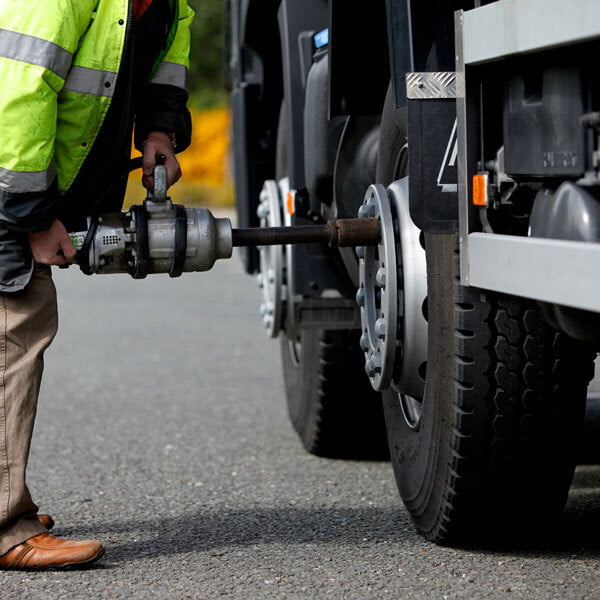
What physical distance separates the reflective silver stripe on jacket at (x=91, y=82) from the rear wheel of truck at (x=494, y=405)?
0.69 meters

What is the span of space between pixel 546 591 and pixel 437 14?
1.30m

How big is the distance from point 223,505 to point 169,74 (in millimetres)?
1321

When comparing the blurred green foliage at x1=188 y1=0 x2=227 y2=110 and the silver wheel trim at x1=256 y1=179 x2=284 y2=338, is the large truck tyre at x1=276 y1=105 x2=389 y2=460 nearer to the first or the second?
the silver wheel trim at x1=256 y1=179 x2=284 y2=338

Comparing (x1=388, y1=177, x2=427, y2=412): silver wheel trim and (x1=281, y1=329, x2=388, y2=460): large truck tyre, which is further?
(x1=281, y1=329, x2=388, y2=460): large truck tyre

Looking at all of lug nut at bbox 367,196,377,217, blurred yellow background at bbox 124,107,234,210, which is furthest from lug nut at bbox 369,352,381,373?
blurred yellow background at bbox 124,107,234,210

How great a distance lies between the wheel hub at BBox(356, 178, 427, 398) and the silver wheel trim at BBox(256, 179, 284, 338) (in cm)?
114

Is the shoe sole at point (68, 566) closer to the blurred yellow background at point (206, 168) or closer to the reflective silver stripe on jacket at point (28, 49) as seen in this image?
the reflective silver stripe on jacket at point (28, 49)

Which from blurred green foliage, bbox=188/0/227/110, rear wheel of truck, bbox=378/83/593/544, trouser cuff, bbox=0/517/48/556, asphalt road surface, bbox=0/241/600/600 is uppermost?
blurred green foliage, bbox=188/0/227/110

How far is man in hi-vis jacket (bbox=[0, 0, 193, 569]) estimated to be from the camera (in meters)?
2.87

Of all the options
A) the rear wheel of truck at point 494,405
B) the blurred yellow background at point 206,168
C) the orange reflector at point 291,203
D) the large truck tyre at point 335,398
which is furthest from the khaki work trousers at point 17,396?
the blurred yellow background at point 206,168

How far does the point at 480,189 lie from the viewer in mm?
2695

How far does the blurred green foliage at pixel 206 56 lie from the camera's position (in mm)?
28641

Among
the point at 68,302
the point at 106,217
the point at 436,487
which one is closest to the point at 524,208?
the point at 436,487

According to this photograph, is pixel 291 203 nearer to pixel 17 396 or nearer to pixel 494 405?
pixel 17 396
